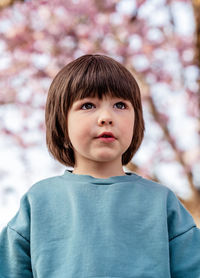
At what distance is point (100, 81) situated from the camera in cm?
149

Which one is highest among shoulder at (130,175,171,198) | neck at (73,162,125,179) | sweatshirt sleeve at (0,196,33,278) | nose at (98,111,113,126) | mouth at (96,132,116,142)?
nose at (98,111,113,126)

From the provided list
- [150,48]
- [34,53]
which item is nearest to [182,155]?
[150,48]

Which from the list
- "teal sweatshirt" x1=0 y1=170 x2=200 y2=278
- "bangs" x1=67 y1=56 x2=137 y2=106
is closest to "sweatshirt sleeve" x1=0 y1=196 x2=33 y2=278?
"teal sweatshirt" x1=0 y1=170 x2=200 y2=278

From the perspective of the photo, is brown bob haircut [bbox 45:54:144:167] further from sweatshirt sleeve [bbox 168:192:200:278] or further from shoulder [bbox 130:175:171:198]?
sweatshirt sleeve [bbox 168:192:200:278]

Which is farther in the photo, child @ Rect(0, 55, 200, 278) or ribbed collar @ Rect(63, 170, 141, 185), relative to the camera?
ribbed collar @ Rect(63, 170, 141, 185)

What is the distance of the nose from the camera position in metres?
1.44

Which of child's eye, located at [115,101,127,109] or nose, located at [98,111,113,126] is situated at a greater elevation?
child's eye, located at [115,101,127,109]

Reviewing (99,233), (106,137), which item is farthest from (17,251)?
(106,137)

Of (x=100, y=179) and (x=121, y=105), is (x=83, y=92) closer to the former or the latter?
(x=121, y=105)

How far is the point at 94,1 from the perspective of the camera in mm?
5586

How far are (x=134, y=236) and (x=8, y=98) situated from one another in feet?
14.6

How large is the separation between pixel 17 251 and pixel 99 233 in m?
0.29

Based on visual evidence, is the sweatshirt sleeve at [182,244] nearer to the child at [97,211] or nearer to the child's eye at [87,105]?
the child at [97,211]

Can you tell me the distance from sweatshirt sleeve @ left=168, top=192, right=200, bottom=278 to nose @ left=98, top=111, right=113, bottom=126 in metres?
0.35
